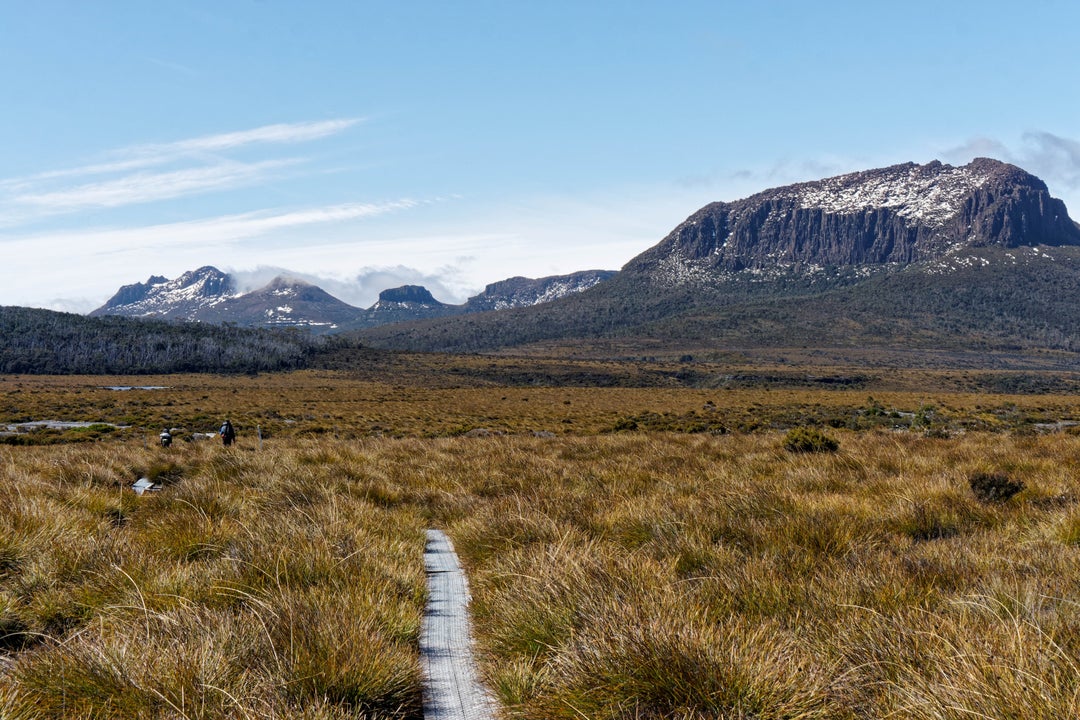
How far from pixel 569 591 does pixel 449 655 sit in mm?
720

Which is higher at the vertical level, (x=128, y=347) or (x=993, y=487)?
(x=128, y=347)

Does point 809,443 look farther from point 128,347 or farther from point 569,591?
point 128,347

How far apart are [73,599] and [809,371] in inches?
4038

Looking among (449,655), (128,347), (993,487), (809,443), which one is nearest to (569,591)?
(449,655)

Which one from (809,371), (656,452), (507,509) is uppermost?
(507,509)

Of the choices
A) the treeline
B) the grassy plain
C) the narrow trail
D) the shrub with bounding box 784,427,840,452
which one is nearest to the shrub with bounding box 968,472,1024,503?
the grassy plain

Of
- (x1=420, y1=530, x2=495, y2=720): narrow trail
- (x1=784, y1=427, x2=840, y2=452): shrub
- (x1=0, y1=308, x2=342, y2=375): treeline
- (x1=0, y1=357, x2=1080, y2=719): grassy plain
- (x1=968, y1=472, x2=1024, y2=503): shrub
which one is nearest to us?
(x1=0, y1=357, x2=1080, y2=719): grassy plain

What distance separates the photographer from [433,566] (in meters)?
5.43

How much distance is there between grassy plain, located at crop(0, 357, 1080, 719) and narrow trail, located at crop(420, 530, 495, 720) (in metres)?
0.12

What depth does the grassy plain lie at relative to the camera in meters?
2.61

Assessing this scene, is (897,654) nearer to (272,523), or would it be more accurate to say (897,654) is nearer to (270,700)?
(270,700)

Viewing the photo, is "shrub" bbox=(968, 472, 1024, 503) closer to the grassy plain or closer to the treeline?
the grassy plain

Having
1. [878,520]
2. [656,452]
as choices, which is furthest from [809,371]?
[878,520]

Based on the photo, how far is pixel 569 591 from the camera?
3.59 m
